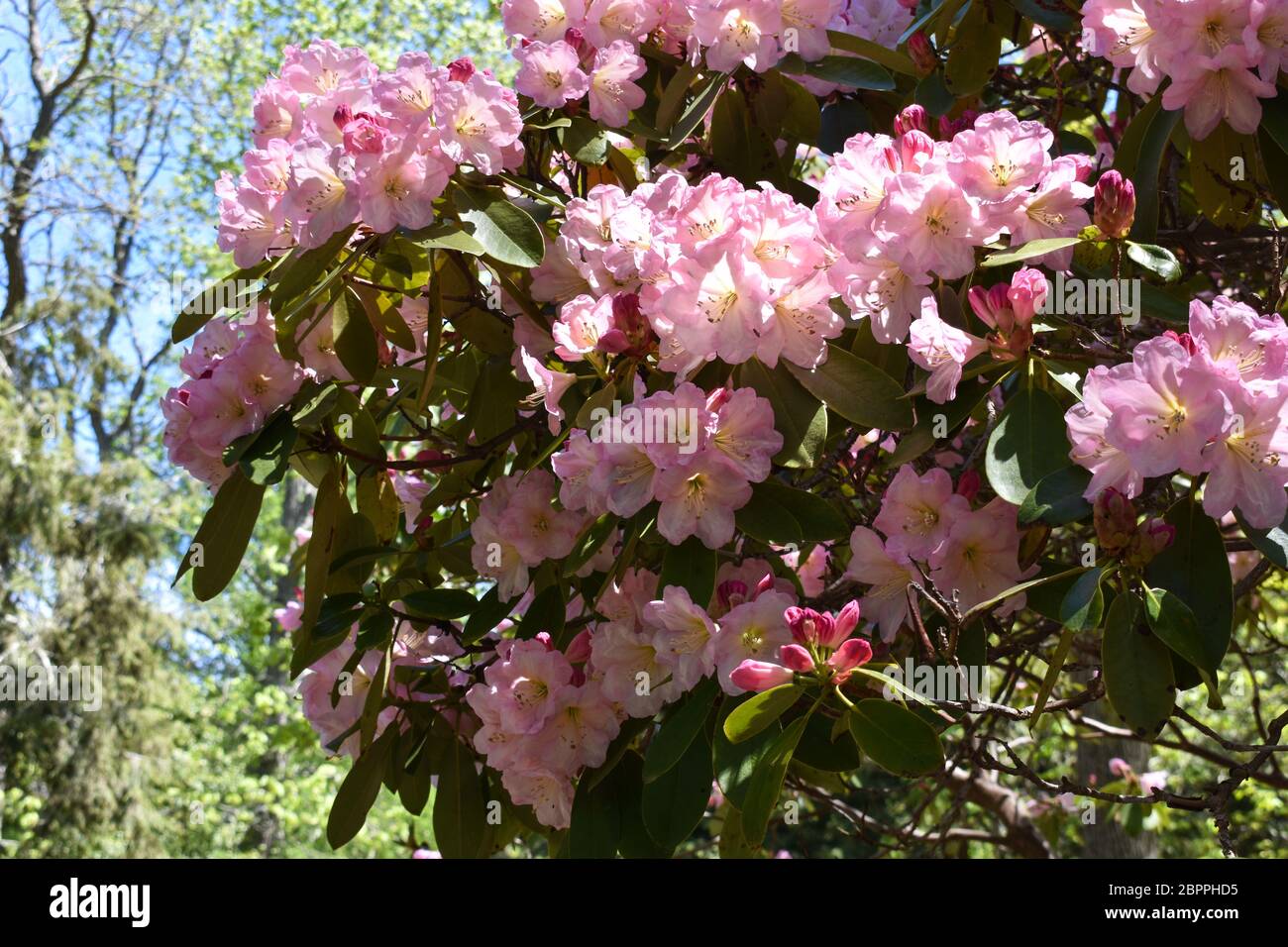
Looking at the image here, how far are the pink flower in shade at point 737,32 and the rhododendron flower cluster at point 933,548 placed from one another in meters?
0.63

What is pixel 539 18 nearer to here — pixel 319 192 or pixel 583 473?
pixel 319 192

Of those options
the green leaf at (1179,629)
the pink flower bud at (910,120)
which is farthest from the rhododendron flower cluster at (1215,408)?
the pink flower bud at (910,120)

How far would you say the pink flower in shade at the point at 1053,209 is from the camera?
1.45 meters

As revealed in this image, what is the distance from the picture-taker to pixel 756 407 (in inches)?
55.2

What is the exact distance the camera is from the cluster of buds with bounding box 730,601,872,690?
50.2 inches

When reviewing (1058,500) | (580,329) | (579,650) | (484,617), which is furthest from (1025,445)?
(484,617)

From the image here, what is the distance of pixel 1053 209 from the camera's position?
1459 mm

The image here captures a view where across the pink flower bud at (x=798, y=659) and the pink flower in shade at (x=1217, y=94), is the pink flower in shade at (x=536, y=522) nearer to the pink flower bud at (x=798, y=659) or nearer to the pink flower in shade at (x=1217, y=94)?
the pink flower bud at (x=798, y=659)

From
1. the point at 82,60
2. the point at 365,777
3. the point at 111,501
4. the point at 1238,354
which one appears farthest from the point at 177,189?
the point at 1238,354

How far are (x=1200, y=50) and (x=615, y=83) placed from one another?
2.58 feet

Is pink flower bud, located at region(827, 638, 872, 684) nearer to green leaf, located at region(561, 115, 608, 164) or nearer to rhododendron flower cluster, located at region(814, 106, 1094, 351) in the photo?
rhododendron flower cluster, located at region(814, 106, 1094, 351)

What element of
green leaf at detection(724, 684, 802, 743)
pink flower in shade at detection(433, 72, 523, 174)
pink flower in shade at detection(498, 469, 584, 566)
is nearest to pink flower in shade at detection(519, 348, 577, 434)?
pink flower in shade at detection(498, 469, 584, 566)

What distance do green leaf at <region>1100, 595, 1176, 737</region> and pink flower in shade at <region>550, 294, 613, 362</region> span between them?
2.21ft

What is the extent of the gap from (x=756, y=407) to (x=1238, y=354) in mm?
491
